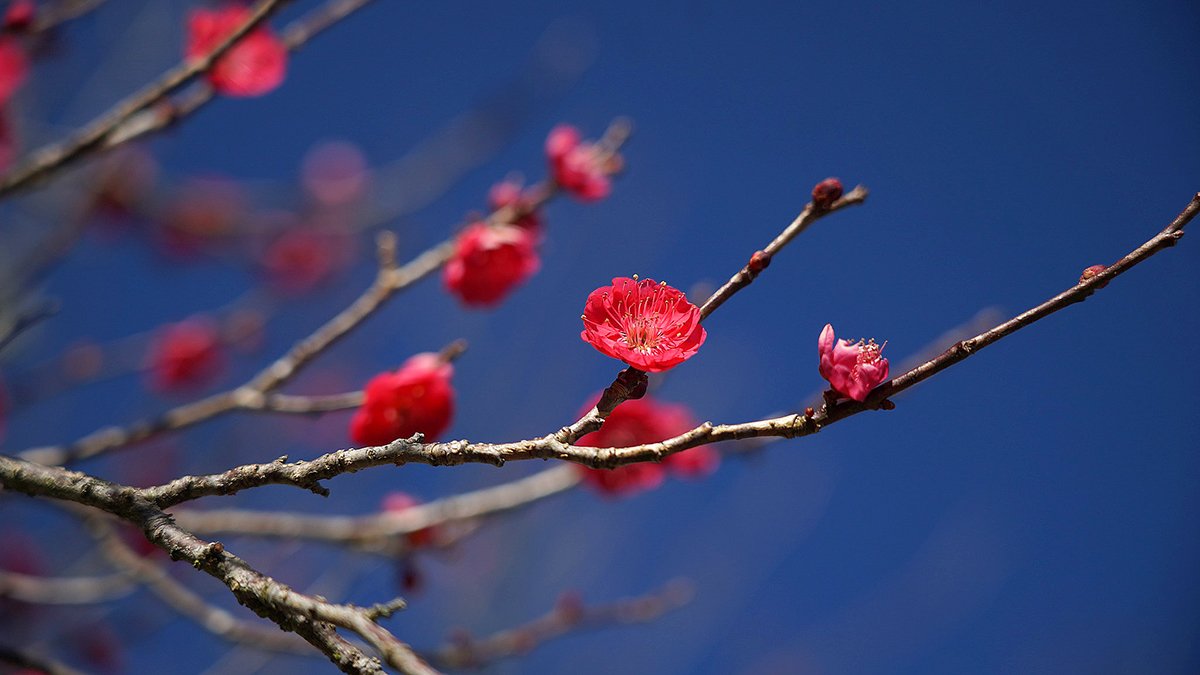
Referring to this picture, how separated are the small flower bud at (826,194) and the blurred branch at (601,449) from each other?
30 cm

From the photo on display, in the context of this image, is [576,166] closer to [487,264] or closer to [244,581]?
[487,264]

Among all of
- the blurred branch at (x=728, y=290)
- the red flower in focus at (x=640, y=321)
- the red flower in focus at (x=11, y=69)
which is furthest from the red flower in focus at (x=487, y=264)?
the red flower in focus at (x=11, y=69)

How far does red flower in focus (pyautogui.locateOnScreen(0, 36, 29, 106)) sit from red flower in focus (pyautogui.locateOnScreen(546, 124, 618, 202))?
157cm

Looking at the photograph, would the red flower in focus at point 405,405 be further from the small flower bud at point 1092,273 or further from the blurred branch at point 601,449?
the small flower bud at point 1092,273

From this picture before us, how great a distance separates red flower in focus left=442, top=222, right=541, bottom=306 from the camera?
197cm

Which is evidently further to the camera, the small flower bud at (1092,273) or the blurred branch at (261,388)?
the blurred branch at (261,388)

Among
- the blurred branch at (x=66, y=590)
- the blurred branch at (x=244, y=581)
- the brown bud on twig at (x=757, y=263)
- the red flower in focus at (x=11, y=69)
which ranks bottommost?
the blurred branch at (x=244, y=581)

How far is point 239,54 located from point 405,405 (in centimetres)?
114

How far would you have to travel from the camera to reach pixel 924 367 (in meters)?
0.99

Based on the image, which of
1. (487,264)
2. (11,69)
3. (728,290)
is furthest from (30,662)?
(11,69)

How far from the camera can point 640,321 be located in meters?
1.39

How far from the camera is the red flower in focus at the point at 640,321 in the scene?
1179 millimetres

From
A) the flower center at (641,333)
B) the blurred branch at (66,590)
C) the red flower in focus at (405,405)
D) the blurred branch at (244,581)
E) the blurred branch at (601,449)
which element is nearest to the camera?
the blurred branch at (244,581)

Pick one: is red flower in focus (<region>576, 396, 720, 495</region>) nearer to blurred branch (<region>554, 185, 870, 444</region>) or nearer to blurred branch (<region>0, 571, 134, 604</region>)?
blurred branch (<region>554, 185, 870, 444</region>)
